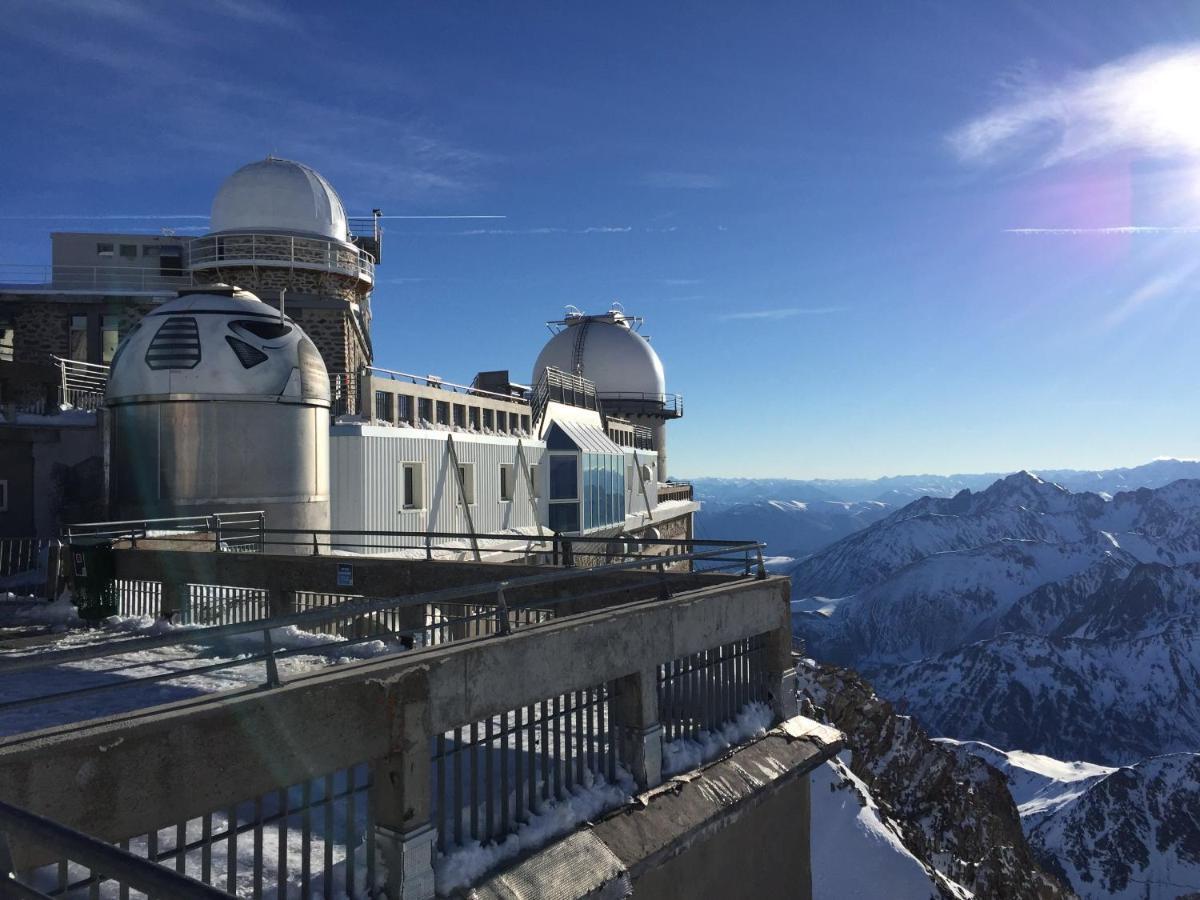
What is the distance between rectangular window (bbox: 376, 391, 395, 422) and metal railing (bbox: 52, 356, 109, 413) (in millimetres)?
8257

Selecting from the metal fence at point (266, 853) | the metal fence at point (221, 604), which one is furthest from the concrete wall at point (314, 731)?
the metal fence at point (221, 604)

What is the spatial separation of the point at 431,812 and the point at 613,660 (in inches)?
93.0

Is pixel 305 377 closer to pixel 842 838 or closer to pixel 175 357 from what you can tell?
pixel 175 357

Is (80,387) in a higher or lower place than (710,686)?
higher

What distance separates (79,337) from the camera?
127 ft

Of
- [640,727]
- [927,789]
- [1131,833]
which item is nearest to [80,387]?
[640,727]

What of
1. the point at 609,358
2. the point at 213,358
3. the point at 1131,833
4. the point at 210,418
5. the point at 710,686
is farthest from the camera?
the point at 1131,833

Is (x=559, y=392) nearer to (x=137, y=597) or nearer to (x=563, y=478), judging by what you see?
(x=563, y=478)

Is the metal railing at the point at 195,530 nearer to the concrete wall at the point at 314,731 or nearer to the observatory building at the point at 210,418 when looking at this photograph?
the observatory building at the point at 210,418

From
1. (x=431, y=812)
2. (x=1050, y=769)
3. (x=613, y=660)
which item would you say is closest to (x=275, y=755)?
(x=431, y=812)

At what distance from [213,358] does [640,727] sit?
521 inches

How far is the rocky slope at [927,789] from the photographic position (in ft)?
100

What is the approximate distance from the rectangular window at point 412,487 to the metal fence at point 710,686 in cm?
1455

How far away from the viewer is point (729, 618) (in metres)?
10.3
